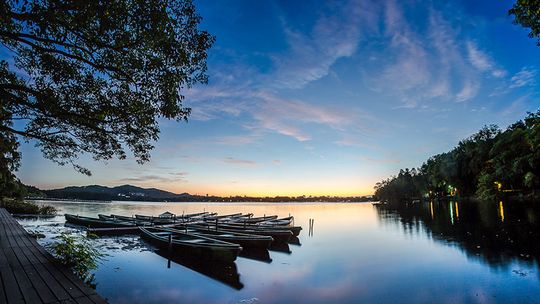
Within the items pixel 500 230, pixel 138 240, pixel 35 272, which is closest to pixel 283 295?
pixel 35 272

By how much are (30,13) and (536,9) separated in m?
11.7

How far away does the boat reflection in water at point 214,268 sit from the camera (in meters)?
13.3

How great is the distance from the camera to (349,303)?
1112 cm

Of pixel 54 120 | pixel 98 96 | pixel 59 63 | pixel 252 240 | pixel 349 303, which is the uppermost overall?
pixel 59 63

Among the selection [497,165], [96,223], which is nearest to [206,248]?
[96,223]

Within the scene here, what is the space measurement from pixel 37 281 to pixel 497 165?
77662 mm

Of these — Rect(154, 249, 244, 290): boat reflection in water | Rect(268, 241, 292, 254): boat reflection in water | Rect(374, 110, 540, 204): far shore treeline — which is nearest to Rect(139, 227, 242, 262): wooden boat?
Rect(154, 249, 244, 290): boat reflection in water

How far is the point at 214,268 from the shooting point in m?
14.8

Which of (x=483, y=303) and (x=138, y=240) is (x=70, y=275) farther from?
(x=138, y=240)

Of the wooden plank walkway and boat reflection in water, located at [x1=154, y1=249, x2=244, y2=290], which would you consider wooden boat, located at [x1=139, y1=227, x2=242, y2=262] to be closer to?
boat reflection in water, located at [x1=154, y1=249, x2=244, y2=290]

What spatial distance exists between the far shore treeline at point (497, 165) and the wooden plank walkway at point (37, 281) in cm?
6342

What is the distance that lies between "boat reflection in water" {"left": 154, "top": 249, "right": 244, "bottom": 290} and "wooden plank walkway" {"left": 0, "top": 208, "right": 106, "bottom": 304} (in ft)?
22.5

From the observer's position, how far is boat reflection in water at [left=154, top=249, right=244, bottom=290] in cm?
1326

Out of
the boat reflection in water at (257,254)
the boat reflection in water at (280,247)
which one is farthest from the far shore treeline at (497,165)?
the boat reflection in water at (257,254)
